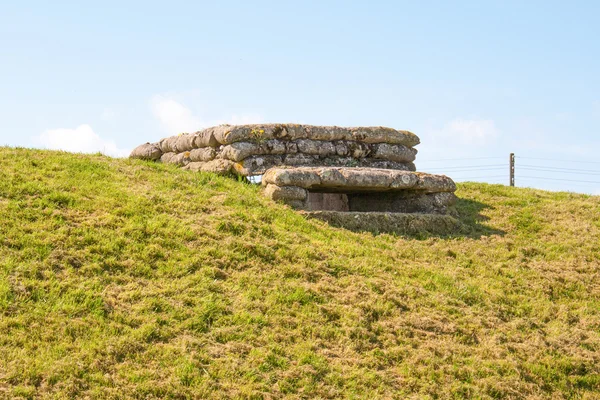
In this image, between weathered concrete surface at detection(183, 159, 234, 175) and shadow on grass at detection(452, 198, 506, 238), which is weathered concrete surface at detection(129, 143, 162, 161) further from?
shadow on grass at detection(452, 198, 506, 238)

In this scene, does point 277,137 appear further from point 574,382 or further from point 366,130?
point 574,382

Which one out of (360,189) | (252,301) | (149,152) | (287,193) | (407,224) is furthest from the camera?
(149,152)

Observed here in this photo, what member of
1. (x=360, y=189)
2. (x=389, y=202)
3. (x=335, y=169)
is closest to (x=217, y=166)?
(x=335, y=169)

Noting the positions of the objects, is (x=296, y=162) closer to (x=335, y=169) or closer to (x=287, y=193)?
(x=335, y=169)

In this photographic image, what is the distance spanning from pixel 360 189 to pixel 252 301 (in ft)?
19.6

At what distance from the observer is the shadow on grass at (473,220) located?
548 inches

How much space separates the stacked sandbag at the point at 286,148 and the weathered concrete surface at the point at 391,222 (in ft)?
7.59

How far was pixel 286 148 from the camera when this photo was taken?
49.1 ft

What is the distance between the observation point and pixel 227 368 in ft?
24.2

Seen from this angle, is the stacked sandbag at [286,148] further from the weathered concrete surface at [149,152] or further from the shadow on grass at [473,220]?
the shadow on grass at [473,220]

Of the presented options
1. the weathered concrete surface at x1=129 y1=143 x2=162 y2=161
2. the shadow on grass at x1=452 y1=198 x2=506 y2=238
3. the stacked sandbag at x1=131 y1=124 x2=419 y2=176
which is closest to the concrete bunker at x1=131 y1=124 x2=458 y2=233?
the stacked sandbag at x1=131 y1=124 x2=419 y2=176

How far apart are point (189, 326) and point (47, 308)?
71.9 inches

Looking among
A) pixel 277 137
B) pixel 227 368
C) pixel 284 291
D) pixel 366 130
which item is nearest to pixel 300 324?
pixel 284 291

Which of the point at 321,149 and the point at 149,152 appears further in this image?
the point at 149,152
